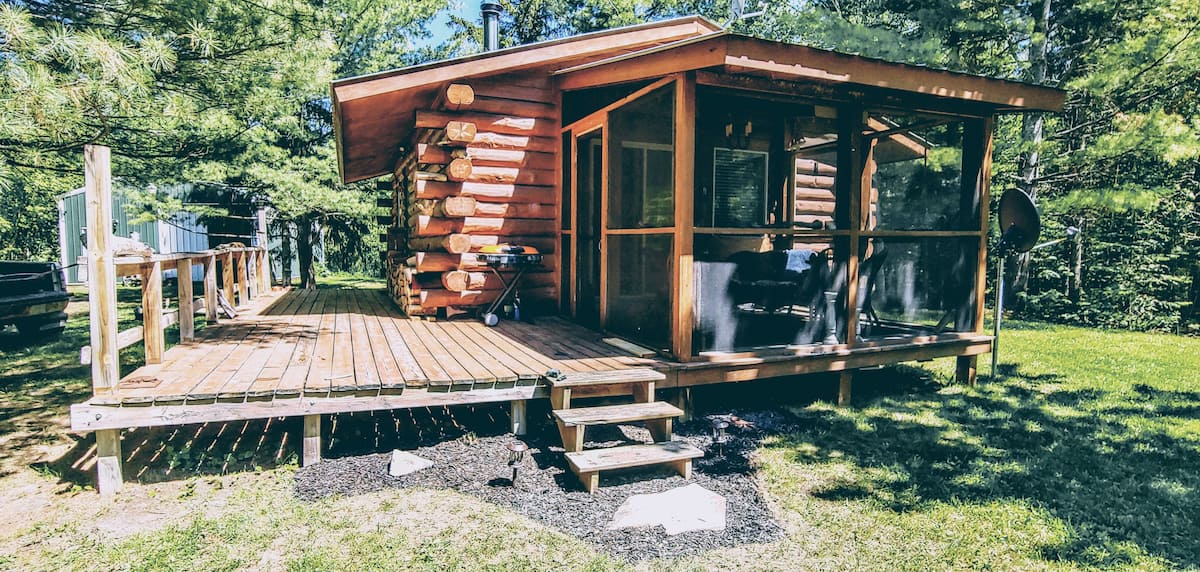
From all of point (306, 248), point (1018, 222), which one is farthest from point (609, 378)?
point (306, 248)

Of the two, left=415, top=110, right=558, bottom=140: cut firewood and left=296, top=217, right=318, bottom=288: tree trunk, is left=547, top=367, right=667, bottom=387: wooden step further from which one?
left=296, top=217, right=318, bottom=288: tree trunk

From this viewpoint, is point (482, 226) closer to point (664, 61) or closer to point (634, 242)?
point (634, 242)

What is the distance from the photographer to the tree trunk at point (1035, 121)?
9.95m

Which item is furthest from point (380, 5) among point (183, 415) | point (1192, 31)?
point (1192, 31)

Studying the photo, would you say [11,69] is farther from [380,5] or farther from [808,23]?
[808,23]

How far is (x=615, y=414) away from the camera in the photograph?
4016mm

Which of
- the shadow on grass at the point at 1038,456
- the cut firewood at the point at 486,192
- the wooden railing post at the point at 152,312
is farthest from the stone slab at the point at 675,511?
the cut firewood at the point at 486,192

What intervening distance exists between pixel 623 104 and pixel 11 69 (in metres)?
3.95

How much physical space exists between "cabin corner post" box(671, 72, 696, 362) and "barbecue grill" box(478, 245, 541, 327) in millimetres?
2311

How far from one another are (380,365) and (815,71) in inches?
146

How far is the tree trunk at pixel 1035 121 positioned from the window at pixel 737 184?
4.98 meters

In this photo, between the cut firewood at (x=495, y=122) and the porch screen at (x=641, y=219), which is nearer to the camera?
the porch screen at (x=641, y=219)

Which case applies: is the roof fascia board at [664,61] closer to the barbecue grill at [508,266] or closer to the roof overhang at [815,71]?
the roof overhang at [815,71]

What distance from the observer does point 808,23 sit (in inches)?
503
